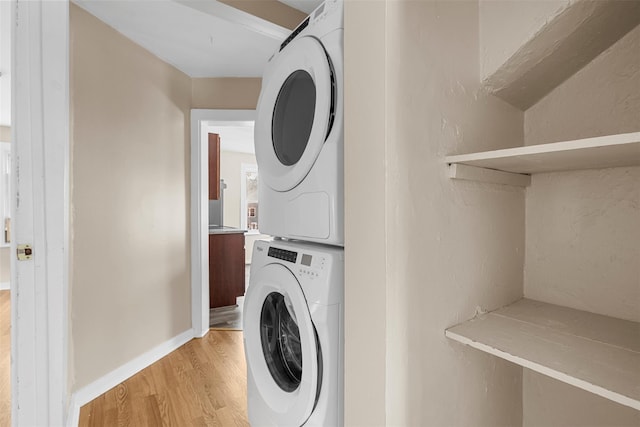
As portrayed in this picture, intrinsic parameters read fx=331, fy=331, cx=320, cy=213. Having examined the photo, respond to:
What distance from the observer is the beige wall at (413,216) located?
0.79 meters

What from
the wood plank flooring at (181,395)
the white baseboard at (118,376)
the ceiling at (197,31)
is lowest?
the wood plank flooring at (181,395)

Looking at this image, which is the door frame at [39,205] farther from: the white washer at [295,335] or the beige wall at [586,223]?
the beige wall at [586,223]

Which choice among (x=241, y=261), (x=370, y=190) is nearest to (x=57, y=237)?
(x=370, y=190)

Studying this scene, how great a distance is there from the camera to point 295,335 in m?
1.32

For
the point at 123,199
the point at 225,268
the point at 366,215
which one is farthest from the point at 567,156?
the point at 225,268

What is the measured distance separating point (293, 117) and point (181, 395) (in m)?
1.71

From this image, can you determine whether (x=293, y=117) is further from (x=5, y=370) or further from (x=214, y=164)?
(x=5, y=370)

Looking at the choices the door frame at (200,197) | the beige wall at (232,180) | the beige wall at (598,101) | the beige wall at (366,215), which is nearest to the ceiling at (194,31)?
the door frame at (200,197)

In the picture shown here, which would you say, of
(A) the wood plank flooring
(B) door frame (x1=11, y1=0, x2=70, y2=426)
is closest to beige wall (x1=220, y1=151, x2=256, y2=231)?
(A) the wood plank flooring

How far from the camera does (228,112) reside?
268cm

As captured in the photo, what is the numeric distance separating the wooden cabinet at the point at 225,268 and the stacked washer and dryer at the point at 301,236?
2.23m

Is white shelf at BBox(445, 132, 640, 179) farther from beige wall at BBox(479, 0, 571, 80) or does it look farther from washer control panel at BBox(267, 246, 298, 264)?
washer control panel at BBox(267, 246, 298, 264)

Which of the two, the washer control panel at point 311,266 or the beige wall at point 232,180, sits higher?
the beige wall at point 232,180

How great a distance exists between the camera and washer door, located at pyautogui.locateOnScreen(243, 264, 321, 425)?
41.6 inches
